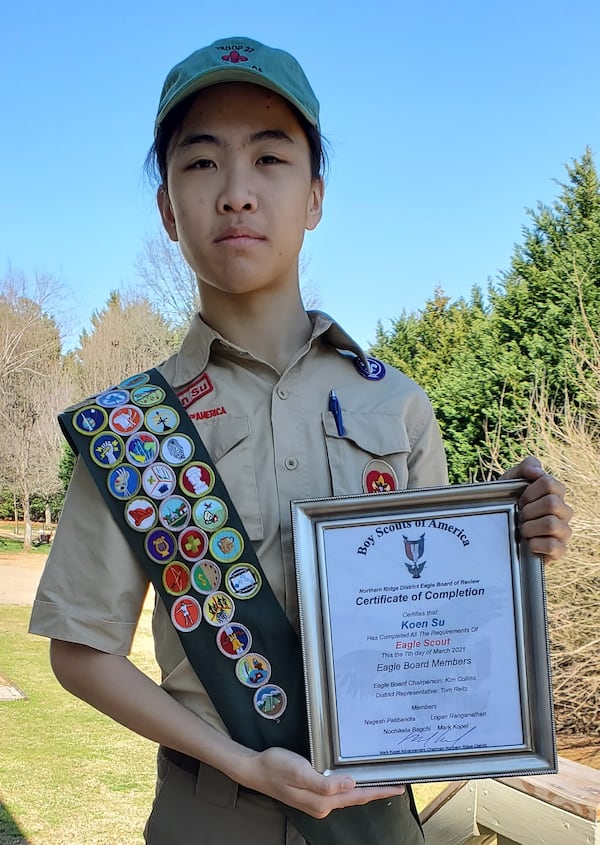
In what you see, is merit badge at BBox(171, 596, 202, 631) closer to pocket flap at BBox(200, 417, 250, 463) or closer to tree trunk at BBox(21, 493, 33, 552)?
pocket flap at BBox(200, 417, 250, 463)

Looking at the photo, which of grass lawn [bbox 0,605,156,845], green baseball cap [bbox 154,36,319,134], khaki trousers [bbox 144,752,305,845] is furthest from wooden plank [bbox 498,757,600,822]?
grass lawn [bbox 0,605,156,845]

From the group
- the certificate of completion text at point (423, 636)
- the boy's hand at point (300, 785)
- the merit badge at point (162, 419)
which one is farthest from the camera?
the merit badge at point (162, 419)

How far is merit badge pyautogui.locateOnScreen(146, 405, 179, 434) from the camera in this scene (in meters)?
1.58

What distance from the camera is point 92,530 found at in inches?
59.0

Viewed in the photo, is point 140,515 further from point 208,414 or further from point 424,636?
point 424,636

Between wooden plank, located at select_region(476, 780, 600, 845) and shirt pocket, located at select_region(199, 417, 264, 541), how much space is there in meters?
1.07

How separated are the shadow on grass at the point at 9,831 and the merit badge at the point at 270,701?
16.1ft

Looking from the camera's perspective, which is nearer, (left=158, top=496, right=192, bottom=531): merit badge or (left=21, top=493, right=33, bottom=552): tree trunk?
(left=158, top=496, right=192, bottom=531): merit badge

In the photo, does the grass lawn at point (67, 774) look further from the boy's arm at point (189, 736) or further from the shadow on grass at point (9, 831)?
the boy's arm at point (189, 736)

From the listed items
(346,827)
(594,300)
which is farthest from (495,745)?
(594,300)

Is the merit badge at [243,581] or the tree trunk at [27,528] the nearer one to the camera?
the merit badge at [243,581]

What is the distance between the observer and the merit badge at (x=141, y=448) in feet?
5.06

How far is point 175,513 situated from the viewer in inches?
59.6

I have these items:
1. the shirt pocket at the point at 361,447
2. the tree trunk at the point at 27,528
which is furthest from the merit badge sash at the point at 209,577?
the tree trunk at the point at 27,528
